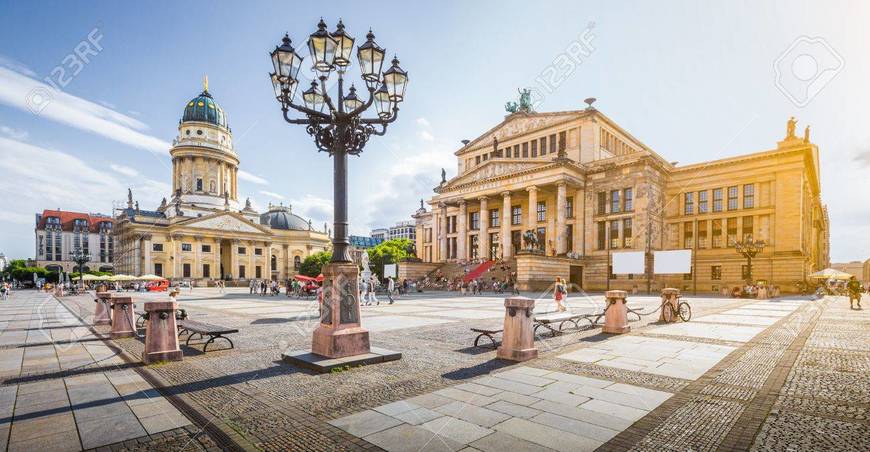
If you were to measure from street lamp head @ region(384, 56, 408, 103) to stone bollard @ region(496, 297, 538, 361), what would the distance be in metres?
4.69

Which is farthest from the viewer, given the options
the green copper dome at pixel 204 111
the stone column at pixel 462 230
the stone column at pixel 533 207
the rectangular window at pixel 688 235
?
the green copper dome at pixel 204 111

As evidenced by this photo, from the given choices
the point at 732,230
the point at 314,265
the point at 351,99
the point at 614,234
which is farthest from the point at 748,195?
the point at 314,265

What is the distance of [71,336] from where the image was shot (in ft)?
38.4

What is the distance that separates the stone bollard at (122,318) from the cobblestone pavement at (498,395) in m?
1.91

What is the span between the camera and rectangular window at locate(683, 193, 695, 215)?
4516 cm

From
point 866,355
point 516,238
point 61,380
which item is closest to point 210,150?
point 516,238

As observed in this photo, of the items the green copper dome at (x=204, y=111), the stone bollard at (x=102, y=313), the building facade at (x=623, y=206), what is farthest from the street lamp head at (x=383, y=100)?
the green copper dome at (x=204, y=111)

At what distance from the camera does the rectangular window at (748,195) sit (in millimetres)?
41875

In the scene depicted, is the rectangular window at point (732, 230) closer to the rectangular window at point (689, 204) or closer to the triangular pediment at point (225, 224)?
the rectangular window at point (689, 204)

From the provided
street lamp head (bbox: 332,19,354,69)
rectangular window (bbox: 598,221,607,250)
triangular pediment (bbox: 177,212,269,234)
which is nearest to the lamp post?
rectangular window (bbox: 598,221,607,250)

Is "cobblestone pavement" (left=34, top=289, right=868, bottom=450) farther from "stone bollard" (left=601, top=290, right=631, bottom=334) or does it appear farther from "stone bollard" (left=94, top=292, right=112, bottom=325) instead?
"stone bollard" (left=94, top=292, right=112, bottom=325)

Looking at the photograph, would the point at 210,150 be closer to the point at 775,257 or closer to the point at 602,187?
the point at 602,187

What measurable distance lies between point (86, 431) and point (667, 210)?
51.4 metres

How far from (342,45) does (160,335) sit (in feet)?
21.8
